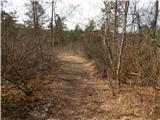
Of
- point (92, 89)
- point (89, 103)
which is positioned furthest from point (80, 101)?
point (92, 89)

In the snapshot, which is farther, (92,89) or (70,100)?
(92,89)

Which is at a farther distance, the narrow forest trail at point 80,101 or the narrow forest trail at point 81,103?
the narrow forest trail at point 80,101

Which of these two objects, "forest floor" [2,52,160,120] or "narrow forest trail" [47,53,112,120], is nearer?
"forest floor" [2,52,160,120]

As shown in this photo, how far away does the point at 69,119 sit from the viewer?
31.9 feet

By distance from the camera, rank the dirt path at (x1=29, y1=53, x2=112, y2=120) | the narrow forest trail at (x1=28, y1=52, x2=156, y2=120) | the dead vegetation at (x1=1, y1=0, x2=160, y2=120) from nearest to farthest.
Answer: the dead vegetation at (x1=1, y1=0, x2=160, y2=120), the narrow forest trail at (x1=28, y1=52, x2=156, y2=120), the dirt path at (x1=29, y1=53, x2=112, y2=120)

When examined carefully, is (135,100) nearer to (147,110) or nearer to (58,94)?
(147,110)

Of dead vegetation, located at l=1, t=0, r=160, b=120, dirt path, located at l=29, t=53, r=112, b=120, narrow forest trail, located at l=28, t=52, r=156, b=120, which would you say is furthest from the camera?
dirt path, located at l=29, t=53, r=112, b=120

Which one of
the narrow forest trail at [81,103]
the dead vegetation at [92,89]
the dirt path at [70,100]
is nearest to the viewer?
the dead vegetation at [92,89]

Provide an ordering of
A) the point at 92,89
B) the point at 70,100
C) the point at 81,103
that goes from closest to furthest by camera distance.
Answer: the point at 81,103 → the point at 70,100 → the point at 92,89

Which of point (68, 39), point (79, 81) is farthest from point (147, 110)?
point (68, 39)

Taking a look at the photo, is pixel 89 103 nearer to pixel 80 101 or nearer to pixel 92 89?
pixel 80 101

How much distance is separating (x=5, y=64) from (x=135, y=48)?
4.28m

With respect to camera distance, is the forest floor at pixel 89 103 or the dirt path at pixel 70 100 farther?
the dirt path at pixel 70 100

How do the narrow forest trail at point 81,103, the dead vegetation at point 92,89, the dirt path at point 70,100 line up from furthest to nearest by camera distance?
1. the dirt path at point 70,100
2. the narrow forest trail at point 81,103
3. the dead vegetation at point 92,89
